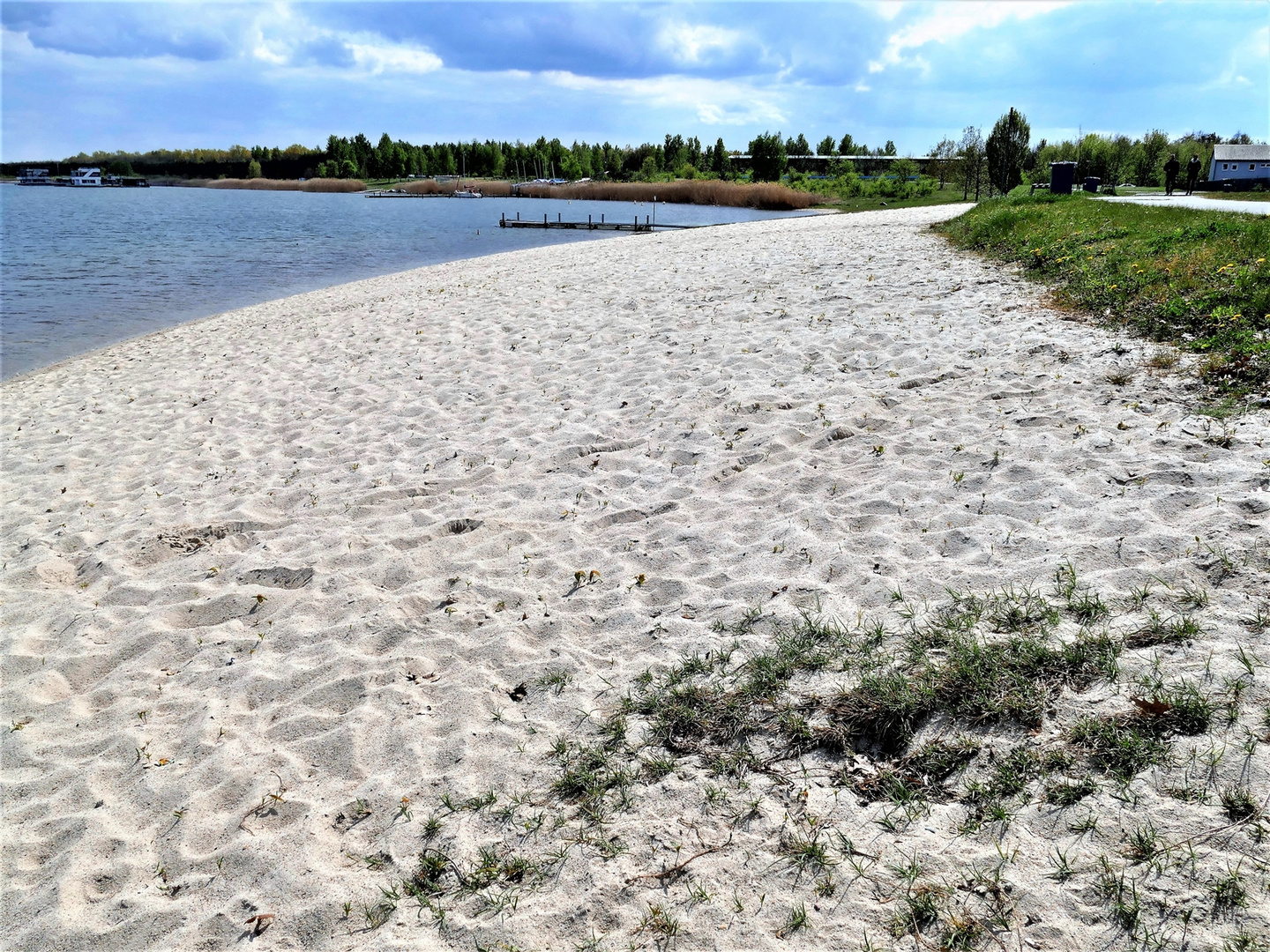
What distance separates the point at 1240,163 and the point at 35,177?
641 feet

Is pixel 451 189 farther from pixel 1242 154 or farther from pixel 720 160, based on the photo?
pixel 1242 154

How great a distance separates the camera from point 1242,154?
34.3m

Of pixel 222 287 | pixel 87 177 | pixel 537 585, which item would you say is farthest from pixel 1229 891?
pixel 87 177

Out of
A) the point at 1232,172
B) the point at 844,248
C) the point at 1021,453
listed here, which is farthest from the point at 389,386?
the point at 1232,172

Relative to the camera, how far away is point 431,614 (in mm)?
4285

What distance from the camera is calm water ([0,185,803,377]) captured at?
17.3m

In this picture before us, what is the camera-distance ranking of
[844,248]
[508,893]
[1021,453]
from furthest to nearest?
[844,248]
[1021,453]
[508,893]

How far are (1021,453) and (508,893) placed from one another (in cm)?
428

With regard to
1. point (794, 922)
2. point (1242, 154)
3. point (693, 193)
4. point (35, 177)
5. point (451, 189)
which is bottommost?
point (794, 922)

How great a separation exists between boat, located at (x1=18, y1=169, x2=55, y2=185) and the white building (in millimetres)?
191828

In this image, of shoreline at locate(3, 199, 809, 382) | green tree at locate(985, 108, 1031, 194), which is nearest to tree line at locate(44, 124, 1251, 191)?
green tree at locate(985, 108, 1031, 194)

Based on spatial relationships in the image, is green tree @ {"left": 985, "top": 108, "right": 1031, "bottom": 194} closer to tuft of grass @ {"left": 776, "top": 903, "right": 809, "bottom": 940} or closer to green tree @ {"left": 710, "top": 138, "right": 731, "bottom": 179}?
tuft of grass @ {"left": 776, "top": 903, "right": 809, "bottom": 940}

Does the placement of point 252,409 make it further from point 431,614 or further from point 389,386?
point 431,614

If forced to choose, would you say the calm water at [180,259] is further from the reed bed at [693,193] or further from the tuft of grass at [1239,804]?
the tuft of grass at [1239,804]
